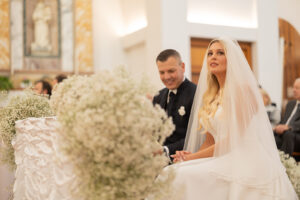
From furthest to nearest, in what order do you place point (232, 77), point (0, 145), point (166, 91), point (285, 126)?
point (285, 126), point (0, 145), point (166, 91), point (232, 77)

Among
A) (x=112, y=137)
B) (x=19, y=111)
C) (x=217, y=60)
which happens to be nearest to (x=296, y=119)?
(x=217, y=60)

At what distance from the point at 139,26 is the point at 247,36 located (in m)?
2.60

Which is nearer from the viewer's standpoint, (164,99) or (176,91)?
(176,91)

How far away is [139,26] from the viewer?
8797 mm

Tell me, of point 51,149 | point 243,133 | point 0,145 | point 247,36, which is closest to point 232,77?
point 243,133

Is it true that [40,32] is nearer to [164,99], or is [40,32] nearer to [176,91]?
[164,99]

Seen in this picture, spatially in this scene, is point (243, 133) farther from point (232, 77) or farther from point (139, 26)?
point (139, 26)

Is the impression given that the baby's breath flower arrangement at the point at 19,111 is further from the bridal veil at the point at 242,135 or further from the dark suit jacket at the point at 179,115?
the bridal veil at the point at 242,135

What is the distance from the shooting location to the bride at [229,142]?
2574mm

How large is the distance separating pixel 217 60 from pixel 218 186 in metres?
1.07

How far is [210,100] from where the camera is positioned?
315cm

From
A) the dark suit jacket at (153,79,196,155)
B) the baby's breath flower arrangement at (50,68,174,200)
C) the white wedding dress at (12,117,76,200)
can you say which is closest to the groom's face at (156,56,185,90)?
the dark suit jacket at (153,79,196,155)

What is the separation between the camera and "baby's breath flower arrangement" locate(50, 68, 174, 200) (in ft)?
5.42

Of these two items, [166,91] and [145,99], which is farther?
[166,91]
